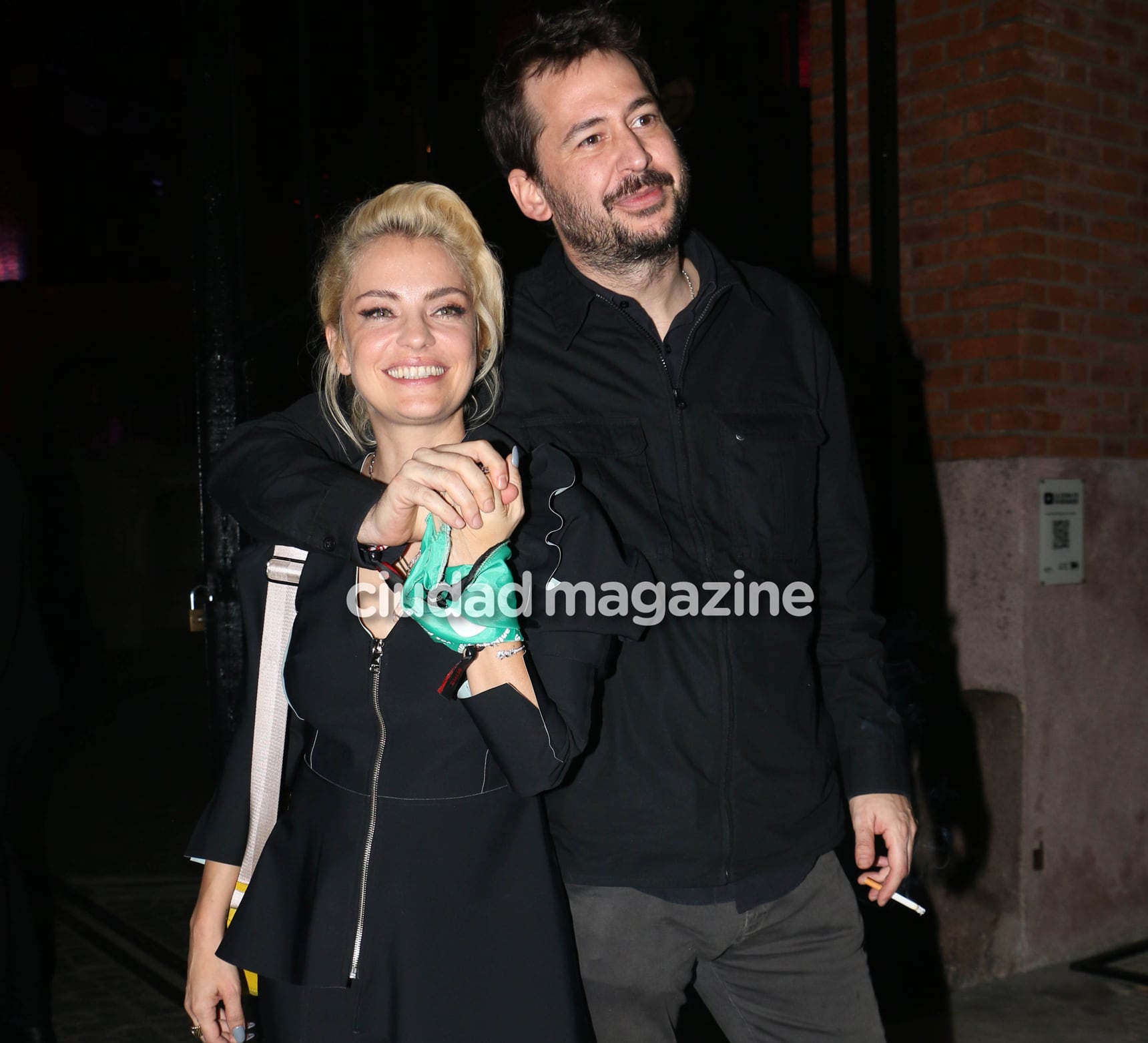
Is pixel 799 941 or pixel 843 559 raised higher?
pixel 843 559

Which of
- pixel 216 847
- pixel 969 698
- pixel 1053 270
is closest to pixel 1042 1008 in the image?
pixel 969 698

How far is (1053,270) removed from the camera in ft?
14.8

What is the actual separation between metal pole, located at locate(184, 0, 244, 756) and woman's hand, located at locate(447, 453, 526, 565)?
6.18ft

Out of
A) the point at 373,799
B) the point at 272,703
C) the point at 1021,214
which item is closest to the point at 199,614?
the point at 272,703

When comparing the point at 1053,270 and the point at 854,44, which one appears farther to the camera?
the point at 854,44

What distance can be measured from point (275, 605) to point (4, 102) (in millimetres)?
20965

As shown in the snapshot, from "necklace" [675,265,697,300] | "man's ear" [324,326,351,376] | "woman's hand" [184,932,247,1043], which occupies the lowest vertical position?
"woman's hand" [184,932,247,1043]

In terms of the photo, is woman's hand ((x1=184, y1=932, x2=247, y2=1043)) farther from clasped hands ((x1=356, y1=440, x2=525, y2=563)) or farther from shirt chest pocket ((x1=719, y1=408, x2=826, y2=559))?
shirt chest pocket ((x1=719, y1=408, x2=826, y2=559))

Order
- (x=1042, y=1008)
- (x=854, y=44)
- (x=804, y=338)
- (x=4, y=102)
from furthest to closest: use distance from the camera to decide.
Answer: (x=4, y=102) < (x=854, y=44) < (x=1042, y=1008) < (x=804, y=338)

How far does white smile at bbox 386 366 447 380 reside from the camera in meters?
1.99

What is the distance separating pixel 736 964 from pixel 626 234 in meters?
1.28

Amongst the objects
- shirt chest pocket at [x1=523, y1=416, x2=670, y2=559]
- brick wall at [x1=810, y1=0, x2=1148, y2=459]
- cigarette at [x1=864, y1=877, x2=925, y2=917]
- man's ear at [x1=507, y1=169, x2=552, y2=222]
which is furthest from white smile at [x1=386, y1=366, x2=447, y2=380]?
brick wall at [x1=810, y1=0, x2=1148, y2=459]

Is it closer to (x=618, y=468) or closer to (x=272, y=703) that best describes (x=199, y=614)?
(x=272, y=703)

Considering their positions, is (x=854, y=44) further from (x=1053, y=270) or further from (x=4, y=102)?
(x=4, y=102)
